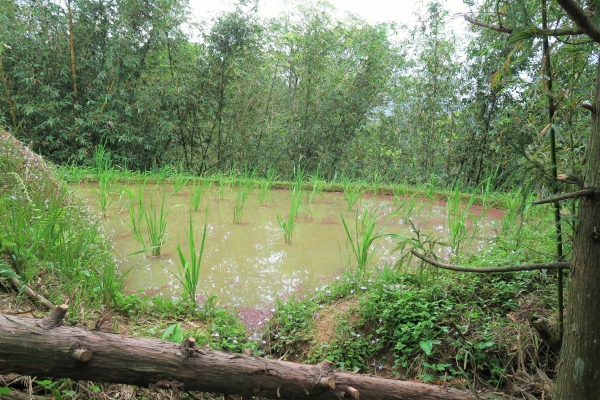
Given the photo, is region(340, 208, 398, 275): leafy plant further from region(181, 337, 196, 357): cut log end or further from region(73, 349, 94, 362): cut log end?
region(73, 349, 94, 362): cut log end

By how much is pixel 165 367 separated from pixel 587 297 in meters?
0.98

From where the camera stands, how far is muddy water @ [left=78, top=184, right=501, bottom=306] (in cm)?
190

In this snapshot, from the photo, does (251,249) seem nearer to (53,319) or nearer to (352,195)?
(352,195)

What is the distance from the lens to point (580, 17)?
72 centimetres

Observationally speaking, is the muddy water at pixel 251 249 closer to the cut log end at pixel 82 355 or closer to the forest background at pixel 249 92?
the cut log end at pixel 82 355

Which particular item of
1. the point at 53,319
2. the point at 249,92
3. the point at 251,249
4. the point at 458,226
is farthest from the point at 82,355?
the point at 249,92

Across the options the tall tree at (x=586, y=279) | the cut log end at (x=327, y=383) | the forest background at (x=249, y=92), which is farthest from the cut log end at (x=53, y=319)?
the forest background at (x=249, y=92)

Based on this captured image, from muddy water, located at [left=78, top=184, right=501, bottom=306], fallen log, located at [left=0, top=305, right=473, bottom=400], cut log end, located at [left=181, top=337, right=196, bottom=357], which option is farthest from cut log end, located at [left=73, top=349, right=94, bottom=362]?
muddy water, located at [left=78, top=184, right=501, bottom=306]

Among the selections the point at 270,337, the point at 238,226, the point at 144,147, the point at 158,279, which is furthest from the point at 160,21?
the point at 270,337

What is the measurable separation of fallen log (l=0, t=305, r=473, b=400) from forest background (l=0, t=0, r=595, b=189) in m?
4.17

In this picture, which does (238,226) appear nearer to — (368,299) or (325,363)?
(368,299)

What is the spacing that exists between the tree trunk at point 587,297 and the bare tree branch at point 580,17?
9cm

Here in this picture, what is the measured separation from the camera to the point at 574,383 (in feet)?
2.65

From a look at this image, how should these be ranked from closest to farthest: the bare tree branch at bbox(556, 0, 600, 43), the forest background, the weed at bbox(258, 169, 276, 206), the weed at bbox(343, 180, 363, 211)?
the bare tree branch at bbox(556, 0, 600, 43), the weed at bbox(343, 180, 363, 211), the weed at bbox(258, 169, 276, 206), the forest background
